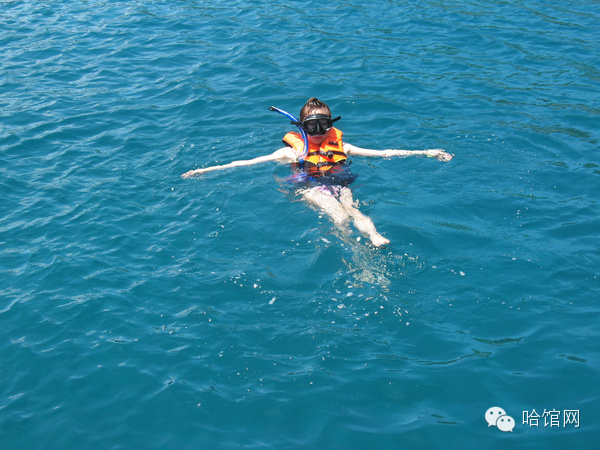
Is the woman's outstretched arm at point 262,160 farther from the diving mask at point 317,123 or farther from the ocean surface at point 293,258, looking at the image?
the diving mask at point 317,123

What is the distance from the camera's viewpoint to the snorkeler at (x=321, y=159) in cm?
792

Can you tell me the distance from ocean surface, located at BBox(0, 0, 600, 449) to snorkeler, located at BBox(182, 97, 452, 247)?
252mm

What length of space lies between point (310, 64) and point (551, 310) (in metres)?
8.63

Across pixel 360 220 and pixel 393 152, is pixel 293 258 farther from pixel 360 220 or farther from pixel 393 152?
pixel 393 152

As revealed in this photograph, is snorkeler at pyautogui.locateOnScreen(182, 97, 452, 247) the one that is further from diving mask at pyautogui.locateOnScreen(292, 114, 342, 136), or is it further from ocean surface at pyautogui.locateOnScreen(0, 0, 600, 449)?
ocean surface at pyautogui.locateOnScreen(0, 0, 600, 449)

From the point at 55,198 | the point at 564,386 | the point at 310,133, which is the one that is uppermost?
the point at 310,133

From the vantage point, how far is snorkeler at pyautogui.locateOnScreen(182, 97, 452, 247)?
792 cm

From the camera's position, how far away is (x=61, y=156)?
363 inches

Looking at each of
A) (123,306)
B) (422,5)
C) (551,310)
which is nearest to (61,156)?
(123,306)

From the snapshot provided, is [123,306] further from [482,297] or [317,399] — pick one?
[482,297]

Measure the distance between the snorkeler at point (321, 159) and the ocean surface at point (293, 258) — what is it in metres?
0.25

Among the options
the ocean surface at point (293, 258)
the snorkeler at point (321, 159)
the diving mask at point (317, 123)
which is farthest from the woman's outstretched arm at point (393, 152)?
the diving mask at point (317, 123)

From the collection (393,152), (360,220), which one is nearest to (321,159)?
(393,152)

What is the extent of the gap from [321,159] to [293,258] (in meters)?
2.22
